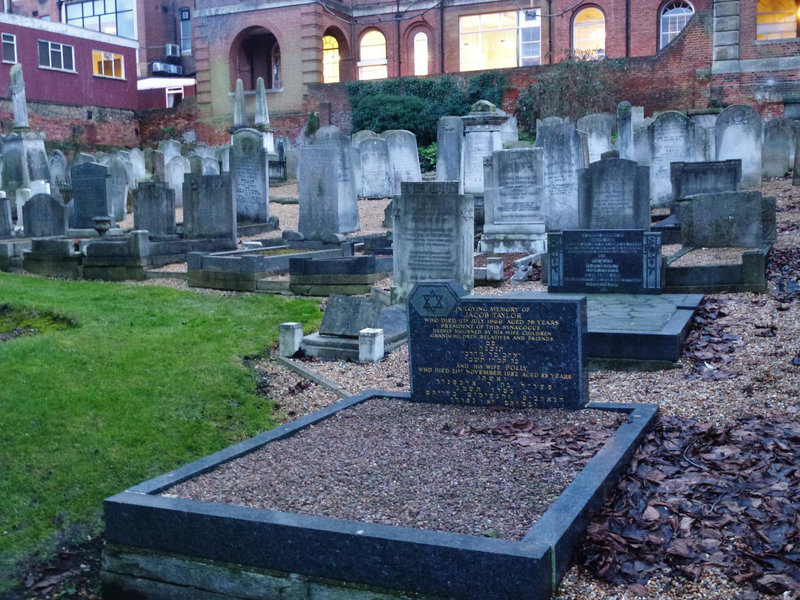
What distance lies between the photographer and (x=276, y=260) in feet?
44.5

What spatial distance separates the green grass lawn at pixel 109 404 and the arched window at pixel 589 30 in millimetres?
30439

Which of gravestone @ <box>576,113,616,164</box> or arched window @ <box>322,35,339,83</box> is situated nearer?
gravestone @ <box>576,113,616,164</box>

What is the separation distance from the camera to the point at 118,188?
23344 millimetres

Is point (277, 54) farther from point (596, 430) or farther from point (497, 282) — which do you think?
point (596, 430)

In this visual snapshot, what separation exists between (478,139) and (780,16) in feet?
59.2

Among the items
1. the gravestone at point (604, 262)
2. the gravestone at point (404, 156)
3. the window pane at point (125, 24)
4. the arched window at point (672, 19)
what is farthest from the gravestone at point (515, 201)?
the window pane at point (125, 24)

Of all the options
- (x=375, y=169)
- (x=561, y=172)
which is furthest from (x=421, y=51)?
(x=561, y=172)

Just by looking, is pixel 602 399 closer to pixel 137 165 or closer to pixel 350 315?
pixel 350 315

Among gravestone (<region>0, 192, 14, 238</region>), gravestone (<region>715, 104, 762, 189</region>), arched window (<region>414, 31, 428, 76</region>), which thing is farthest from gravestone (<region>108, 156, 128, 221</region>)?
arched window (<region>414, 31, 428, 76</region>)

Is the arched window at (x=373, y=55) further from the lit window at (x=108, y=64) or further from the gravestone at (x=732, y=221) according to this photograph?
the gravestone at (x=732, y=221)

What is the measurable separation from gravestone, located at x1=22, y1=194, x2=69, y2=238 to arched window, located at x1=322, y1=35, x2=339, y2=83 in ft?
88.1

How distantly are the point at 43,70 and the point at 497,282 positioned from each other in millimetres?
34391

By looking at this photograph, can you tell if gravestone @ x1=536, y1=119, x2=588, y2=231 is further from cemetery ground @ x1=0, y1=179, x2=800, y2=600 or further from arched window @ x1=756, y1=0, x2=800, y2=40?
arched window @ x1=756, y1=0, x2=800, y2=40

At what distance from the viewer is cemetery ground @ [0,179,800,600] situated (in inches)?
168
